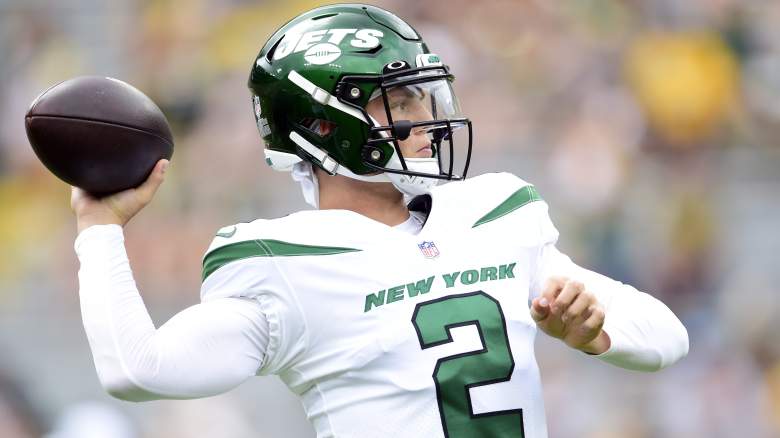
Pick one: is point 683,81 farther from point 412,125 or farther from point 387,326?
point 387,326

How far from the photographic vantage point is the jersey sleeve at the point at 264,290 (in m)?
2.34

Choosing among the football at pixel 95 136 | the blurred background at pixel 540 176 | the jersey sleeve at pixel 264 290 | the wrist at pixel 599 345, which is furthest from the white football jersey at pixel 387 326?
the blurred background at pixel 540 176

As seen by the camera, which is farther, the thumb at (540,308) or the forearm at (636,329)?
the forearm at (636,329)

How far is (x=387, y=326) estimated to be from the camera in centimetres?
235

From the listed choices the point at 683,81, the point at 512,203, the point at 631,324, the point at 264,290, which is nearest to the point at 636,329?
the point at 631,324

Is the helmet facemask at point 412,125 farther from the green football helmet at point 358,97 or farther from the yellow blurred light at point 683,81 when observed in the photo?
the yellow blurred light at point 683,81

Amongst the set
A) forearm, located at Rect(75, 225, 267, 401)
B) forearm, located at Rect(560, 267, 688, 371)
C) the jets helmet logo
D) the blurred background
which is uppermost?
the jets helmet logo

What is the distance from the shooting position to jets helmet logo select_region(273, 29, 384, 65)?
2.57 m

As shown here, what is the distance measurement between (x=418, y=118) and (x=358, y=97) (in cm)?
13

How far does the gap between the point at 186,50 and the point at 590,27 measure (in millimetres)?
2304

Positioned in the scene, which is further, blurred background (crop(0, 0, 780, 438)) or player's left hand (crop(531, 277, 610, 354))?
blurred background (crop(0, 0, 780, 438))

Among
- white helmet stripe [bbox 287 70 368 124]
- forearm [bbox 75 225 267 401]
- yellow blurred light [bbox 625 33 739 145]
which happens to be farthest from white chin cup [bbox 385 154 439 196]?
yellow blurred light [bbox 625 33 739 145]

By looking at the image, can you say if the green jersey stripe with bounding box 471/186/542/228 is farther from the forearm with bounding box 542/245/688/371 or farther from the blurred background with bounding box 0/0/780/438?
the blurred background with bounding box 0/0/780/438

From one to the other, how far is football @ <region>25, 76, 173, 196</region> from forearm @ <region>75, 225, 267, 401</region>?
0.37 ft
